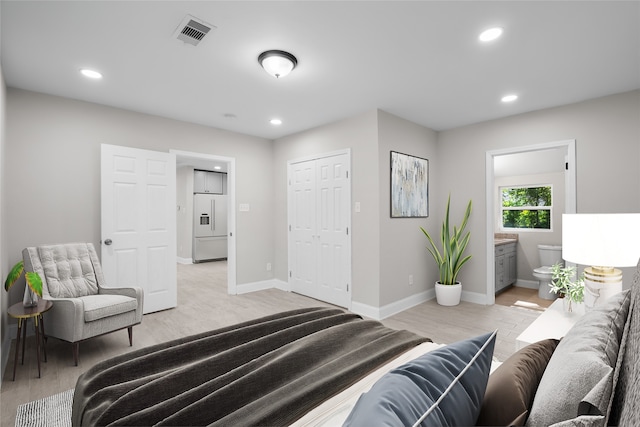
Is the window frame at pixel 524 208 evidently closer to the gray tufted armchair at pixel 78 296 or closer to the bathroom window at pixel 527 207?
the bathroom window at pixel 527 207

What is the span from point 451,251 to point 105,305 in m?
4.05

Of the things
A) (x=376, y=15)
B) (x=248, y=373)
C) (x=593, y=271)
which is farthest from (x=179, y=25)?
(x=593, y=271)

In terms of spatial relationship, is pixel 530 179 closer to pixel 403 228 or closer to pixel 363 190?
pixel 403 228

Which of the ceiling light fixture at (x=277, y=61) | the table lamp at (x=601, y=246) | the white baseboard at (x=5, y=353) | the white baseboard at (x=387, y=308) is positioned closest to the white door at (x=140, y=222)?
the white baseboard at (x=5, y=353)

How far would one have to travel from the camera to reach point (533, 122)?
388 centimetres

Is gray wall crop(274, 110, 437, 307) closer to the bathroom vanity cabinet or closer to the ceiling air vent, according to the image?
the bathroom vanity cabinet

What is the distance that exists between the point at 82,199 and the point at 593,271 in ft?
15.4

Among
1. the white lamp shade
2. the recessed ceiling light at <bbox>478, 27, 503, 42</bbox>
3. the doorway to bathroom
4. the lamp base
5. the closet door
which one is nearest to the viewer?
the white lamp shade

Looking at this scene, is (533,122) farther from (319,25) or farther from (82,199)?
(82,199)

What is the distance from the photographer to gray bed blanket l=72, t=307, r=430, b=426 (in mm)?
1006

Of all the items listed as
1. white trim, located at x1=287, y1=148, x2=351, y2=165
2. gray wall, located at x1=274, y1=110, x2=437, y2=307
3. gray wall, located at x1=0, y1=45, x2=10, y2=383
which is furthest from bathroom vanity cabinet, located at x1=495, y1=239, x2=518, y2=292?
gray wall, located at x1=0, y1=45, x2=10, y2=383

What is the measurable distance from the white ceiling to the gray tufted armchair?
1.71 m

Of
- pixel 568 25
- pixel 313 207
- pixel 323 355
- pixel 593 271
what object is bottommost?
pixel 323 355

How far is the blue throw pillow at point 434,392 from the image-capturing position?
25.9 inches
